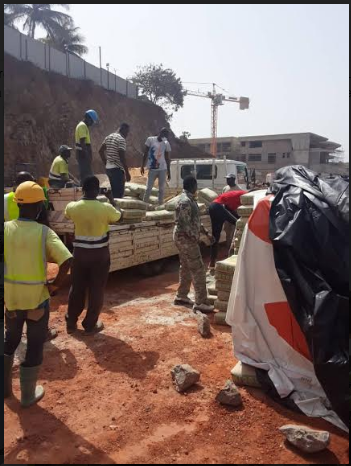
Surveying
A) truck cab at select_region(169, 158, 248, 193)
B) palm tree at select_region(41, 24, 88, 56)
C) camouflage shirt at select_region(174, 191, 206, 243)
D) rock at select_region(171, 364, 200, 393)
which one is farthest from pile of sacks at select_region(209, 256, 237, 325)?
palm tree at select_region(41, 24, 88, 56)

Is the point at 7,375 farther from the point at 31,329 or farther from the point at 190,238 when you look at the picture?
the point at 190,238

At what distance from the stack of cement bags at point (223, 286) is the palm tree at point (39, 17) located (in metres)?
33.8

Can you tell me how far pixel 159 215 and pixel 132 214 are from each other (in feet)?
2.95

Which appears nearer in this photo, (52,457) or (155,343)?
(52,457)

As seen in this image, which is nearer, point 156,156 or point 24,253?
point 24,253

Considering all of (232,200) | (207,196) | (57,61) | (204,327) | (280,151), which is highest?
(57,61)

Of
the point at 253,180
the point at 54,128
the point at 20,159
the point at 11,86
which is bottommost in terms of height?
the point at 253,180

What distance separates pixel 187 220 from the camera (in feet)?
18.1

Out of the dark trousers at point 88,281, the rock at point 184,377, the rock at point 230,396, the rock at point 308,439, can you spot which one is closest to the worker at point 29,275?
the rock at point 184,377

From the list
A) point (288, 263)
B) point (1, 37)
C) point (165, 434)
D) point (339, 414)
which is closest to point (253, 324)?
point (288, 263)

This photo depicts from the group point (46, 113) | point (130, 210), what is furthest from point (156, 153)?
point (46, 113)

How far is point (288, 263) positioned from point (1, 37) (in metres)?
2.65

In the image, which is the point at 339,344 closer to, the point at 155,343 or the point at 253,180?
the point at 155,343

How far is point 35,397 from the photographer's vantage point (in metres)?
3.35
